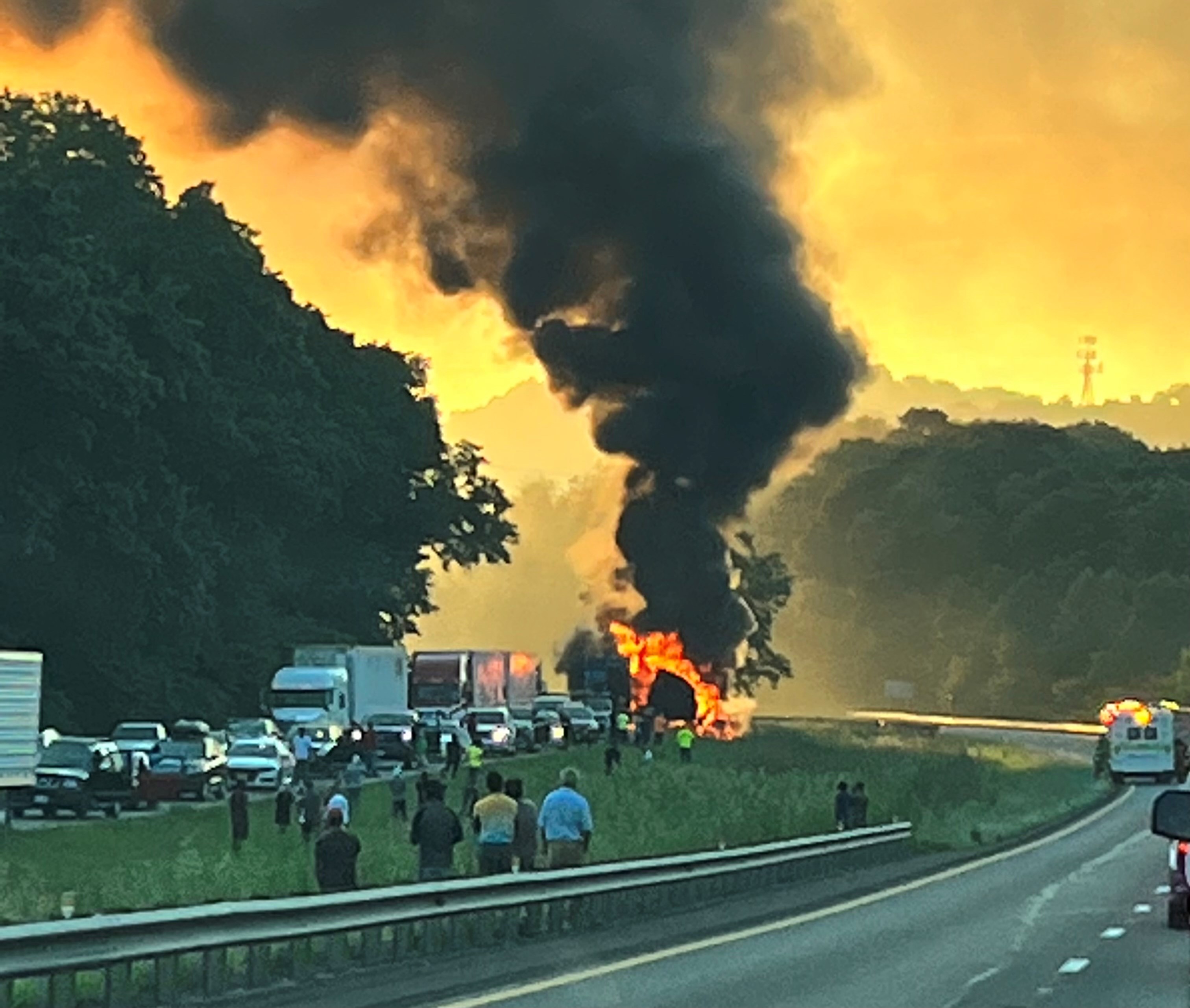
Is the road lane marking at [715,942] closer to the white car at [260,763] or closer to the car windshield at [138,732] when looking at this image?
the white car at [260,763]

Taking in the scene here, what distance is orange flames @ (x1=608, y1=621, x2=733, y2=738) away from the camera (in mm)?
88625

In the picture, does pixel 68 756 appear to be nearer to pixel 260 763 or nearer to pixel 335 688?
pixel 260 763

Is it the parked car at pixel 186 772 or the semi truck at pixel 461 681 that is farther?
the semi truck at pixel 461 681

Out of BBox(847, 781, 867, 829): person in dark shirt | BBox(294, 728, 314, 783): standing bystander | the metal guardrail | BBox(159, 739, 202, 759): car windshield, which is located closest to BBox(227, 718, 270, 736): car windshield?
BBox(294, 728, 314, 783): standing bystander

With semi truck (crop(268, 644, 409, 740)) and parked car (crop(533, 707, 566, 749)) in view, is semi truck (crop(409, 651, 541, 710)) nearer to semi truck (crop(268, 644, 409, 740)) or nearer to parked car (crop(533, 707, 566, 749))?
parked car (crop(533, 707, 566, 749))

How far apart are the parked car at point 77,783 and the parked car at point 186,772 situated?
2.25m

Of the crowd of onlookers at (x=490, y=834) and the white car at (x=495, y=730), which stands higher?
the white car at (x=495, y=730)

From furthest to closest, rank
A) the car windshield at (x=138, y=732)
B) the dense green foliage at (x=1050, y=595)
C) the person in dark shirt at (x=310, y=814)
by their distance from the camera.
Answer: the dense green foliage at (x=1050, y=595), the car windshield at (x=138, y=732), the person in dark shirt at (x=310, y=814)

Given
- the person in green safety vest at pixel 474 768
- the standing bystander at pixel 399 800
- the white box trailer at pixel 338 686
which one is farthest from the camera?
the white box trailer at pixel 338 686

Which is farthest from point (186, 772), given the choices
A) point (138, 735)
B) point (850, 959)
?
point (850, 959)

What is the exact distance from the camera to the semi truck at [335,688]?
79375 mm

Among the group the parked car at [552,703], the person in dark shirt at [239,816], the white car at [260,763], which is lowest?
the person in dark shirt at [239,816]

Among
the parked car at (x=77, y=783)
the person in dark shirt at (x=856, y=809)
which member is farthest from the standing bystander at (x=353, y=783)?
the person in dark shirt at (x=856, y=809)

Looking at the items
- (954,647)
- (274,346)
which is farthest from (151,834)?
(954,647)
